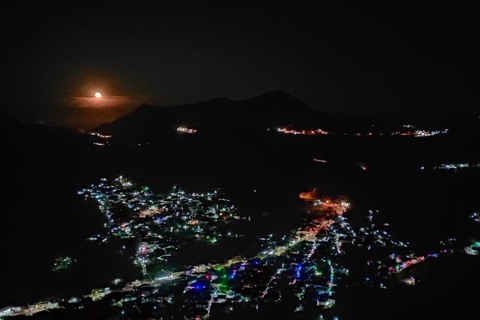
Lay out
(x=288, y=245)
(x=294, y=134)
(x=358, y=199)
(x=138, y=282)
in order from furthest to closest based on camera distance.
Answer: (x=294, y=134) < (x=358, y=199) < (x=288, y=245) < (x=138, y=282)

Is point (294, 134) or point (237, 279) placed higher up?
point (294, 134)

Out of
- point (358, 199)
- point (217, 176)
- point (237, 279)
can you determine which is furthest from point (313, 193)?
point (237, 279)

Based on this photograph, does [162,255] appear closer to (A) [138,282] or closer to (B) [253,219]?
(A) [138,282]

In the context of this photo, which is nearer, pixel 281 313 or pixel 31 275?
pixel 281 313

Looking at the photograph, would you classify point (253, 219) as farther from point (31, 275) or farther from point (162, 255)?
point (31, 275)

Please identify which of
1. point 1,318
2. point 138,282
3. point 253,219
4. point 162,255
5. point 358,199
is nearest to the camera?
point 1,318

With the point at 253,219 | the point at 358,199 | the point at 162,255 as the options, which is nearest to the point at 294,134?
the point at 358,199
